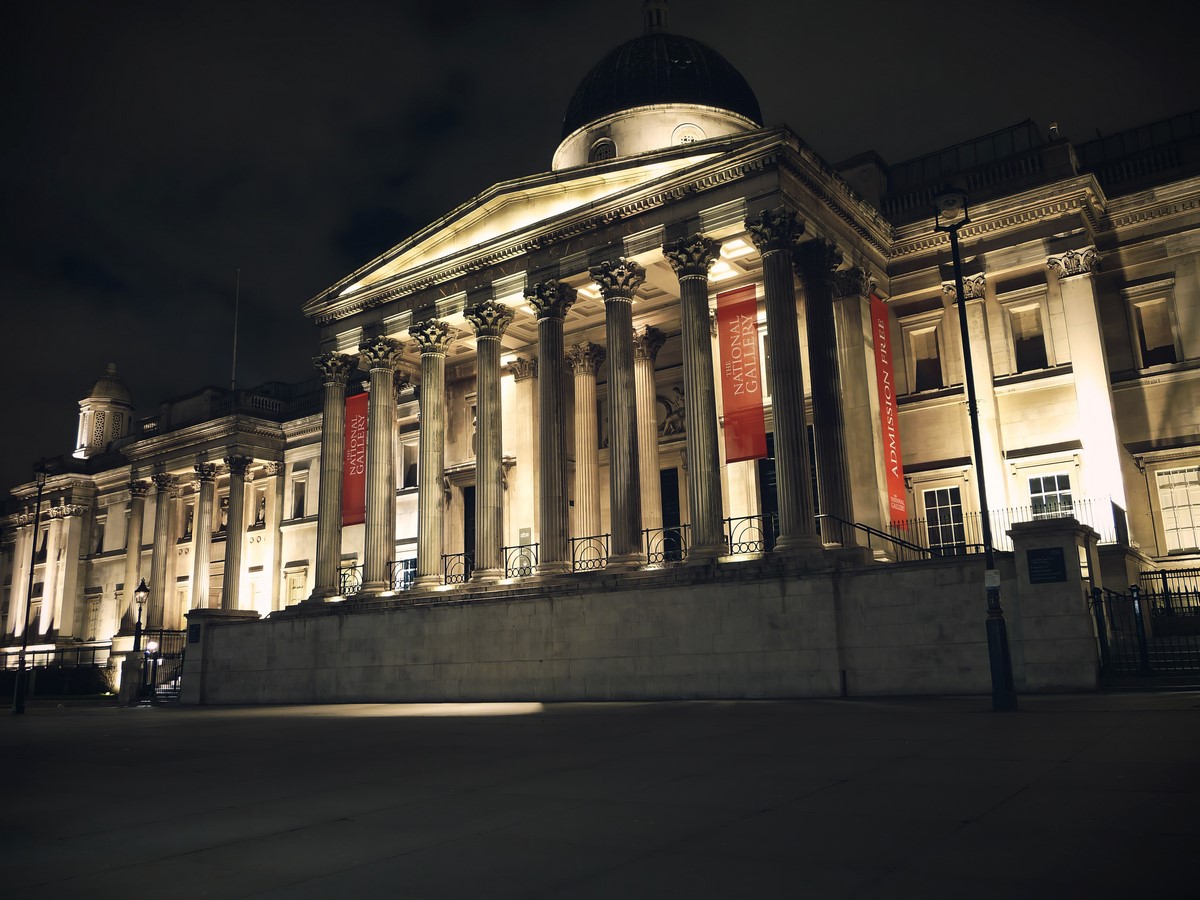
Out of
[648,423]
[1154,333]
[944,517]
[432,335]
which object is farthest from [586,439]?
[1154,333]

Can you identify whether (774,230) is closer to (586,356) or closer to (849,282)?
(849,282)

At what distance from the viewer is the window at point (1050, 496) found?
26.4 m

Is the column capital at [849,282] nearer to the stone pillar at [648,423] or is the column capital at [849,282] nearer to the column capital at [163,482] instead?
the stone pillar at [648,423]

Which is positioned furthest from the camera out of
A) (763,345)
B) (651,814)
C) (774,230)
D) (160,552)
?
(160,552)

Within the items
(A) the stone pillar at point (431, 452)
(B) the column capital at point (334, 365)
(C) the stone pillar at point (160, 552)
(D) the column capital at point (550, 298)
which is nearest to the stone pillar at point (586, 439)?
(D) the column capital at point (550, 298)

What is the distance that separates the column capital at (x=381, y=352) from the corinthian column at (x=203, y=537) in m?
21.0

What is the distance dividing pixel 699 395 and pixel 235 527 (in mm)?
30692

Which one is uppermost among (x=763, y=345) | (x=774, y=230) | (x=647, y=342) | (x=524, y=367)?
(x=774, y=230)

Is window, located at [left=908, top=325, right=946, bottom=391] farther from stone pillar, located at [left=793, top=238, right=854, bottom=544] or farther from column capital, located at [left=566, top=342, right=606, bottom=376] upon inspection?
column capital, located at [left=566, top=342, right=606, bottom=376]

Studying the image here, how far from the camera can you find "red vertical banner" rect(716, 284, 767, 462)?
24.5 m

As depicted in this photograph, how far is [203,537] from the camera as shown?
4875cm

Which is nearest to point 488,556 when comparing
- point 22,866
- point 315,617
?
point 315,617

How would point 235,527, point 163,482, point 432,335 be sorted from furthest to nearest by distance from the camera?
point 163,482
point 235,527
point 432,335

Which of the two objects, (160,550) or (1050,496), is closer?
(1050,496)
